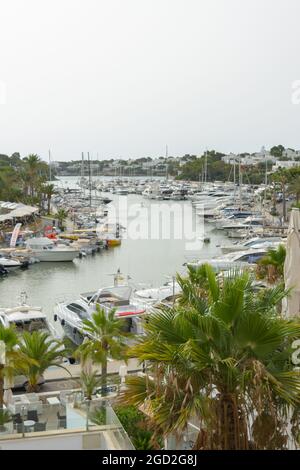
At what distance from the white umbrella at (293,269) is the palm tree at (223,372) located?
11.9 ft

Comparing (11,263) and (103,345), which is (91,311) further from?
(11,263)

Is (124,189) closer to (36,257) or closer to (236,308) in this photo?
(36,257)

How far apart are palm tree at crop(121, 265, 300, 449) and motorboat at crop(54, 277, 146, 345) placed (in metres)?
16.2

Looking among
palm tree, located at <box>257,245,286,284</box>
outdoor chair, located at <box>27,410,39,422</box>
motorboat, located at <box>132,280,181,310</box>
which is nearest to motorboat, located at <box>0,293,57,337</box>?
motorboat, located at <box>132,280,181,310</box>

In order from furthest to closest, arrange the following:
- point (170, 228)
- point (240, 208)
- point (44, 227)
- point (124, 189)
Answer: point (124, 189) < point (240, 208) < point (170, 228) < point (44, 227)

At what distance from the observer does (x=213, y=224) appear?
220 feet

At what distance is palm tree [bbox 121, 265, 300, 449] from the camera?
6793mm

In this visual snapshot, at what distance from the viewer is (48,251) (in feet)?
147

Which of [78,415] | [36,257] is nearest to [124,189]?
[36,257]

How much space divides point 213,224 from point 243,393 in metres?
60.3
